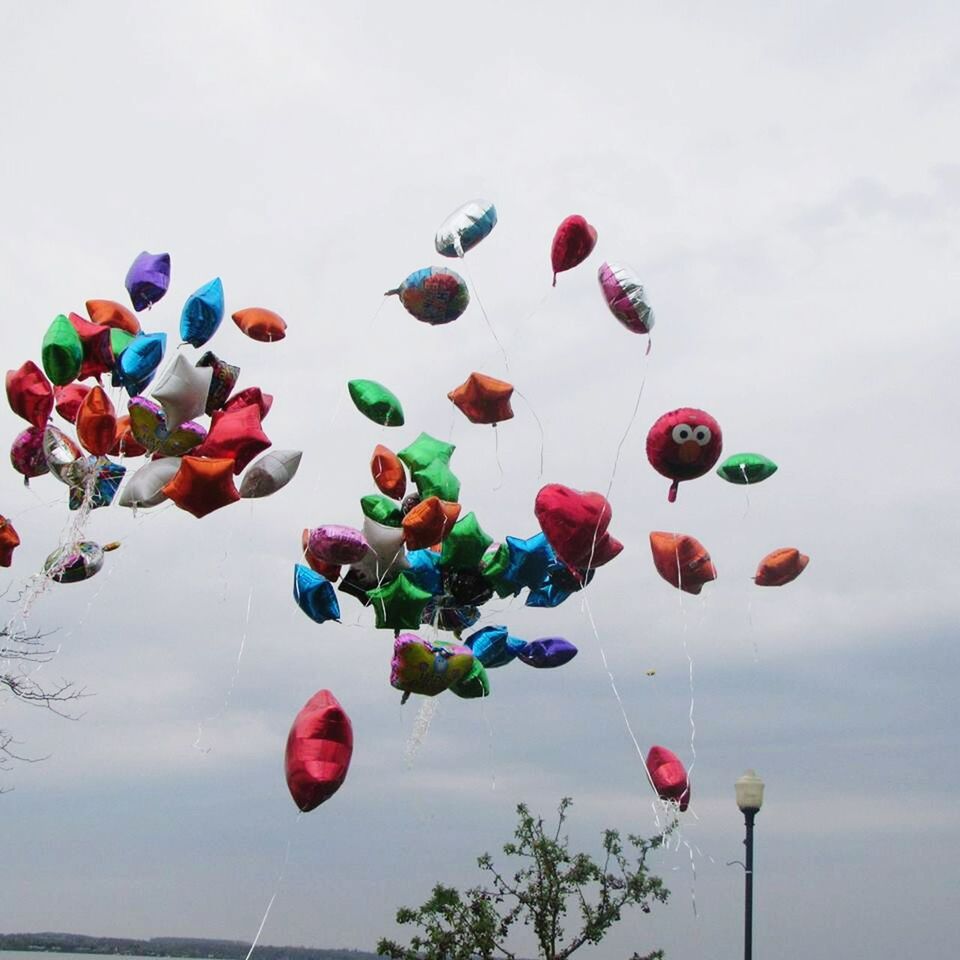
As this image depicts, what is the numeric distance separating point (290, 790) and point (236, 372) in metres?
3.00

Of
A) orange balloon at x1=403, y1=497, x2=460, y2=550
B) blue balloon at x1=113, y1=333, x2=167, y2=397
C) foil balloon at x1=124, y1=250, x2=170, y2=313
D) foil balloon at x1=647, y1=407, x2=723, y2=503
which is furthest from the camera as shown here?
foil balloon at x1=124, y1=250, x2=170, y2=313

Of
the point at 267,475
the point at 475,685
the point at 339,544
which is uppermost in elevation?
the point at 267,475

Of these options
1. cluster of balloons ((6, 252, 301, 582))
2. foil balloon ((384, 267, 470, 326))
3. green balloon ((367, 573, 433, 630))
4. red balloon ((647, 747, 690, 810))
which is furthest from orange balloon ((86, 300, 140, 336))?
red balloon ((647, 747, 690, 810))

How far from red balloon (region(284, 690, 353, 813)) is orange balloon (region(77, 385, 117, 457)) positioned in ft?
7.33

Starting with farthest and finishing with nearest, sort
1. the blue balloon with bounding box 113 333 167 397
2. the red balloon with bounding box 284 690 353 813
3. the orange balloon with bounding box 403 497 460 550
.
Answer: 1. the blue balloon with bounding box 113 333 167 397
2. the orange balloon with bounding box 403 497 460 550
3. the red balloon with bounding box 284 690 353 813

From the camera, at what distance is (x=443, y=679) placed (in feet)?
21.0

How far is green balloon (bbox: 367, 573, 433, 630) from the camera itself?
6898 mm

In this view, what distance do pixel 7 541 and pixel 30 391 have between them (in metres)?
1.00

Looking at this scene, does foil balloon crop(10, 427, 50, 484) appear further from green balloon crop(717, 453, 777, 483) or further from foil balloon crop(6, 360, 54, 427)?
green balloon crop(717, 453, 777, 483)

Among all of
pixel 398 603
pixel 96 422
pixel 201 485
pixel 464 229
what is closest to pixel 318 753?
pixel 398 603

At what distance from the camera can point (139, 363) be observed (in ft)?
24.9

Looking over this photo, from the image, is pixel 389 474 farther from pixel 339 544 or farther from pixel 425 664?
pixel 425 664

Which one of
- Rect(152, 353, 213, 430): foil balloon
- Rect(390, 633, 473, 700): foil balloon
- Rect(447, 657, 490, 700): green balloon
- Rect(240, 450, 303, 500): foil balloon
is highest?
Rect(152, 353, 213, 430): foil balloon

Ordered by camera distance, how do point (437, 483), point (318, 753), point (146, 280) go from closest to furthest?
1. point (318, 753)
2. point (437, 483)
3. point (146, 280)
